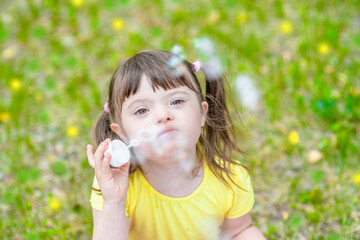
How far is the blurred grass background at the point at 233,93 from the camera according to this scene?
1999 millimetres

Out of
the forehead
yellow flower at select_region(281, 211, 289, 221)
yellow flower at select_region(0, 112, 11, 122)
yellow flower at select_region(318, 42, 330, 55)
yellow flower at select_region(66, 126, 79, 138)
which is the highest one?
yellow flower at select_region(0, 112, 11, 122)

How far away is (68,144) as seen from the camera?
2.43 metres

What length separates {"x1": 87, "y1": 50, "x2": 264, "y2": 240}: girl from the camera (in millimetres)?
1349

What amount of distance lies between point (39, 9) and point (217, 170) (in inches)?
92.1

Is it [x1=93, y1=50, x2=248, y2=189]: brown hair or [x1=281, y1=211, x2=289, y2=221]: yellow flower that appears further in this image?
[x1=281, y1=211, x2=289, y2=221]: yellow flower

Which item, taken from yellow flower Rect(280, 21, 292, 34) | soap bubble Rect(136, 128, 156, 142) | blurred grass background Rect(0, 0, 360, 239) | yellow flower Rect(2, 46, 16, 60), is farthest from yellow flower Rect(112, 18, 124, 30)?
soap bubble Rect(136, 128, 156, 142)

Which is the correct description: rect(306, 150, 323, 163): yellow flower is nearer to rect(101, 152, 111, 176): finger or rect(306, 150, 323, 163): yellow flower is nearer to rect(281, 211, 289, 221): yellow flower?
rect(281, 211, 289, 221): yellow flower

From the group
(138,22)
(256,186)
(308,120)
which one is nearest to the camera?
(256,186)

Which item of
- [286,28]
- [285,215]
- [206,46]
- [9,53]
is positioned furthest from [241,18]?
[9,53]

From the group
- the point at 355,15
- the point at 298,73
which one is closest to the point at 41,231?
the point at 298,73

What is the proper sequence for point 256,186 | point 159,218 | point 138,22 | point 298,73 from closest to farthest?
1. point 159,218
2. point 256,186
3. point 298,73
4. point 138,22

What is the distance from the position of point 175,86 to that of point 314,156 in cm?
109

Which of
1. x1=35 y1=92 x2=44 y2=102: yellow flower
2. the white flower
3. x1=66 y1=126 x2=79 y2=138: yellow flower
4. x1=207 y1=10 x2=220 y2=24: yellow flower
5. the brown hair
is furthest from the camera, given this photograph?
x1=207 y1=10 x2=220 y2=24: yellow flower

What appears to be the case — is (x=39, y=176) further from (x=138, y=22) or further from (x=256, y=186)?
(x=138, y=22)
